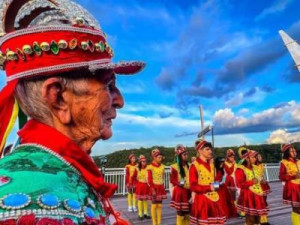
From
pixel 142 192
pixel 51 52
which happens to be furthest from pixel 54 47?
pixel 142 192

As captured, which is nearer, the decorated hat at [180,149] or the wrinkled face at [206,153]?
the wrinkled face at [206,153]

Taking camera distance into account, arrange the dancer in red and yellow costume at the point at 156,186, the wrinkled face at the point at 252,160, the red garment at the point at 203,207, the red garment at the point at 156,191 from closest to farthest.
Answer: the red garment at the point at 203,207 < the wrinkled face at the point at 252,160 < the dancer in red and yellow costume at the point at 156,186 < the red garment at the point at 156,191

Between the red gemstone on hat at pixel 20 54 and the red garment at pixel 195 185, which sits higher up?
the red gemstone on hat at pixel 20 54

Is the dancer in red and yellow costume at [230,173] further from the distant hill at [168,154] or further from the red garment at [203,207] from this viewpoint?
the distant hill at [168,154]

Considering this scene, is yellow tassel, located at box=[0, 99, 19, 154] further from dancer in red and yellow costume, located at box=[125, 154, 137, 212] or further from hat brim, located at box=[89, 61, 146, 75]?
dancer in red and yellow costume, located at box=[125, 154, 137, 212]

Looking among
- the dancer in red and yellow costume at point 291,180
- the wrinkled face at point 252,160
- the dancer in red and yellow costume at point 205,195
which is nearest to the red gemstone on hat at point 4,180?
the dancer in red and yellow costume at point 205,195

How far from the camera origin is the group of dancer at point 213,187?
274 inches

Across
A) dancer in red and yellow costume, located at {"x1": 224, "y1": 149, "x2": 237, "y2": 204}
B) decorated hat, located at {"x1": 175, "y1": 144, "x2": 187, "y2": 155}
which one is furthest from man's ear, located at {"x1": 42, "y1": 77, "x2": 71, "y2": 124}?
dancer in red and yellow costume, located at {"x1": 224, "y1": 149, "x2": 237, "y2": 204}

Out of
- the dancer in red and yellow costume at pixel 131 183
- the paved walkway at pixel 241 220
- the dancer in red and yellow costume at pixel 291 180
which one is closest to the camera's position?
the dancer in red and yellow costume at pixel 291 180

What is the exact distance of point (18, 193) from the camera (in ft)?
2.55

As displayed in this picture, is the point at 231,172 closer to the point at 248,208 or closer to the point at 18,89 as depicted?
the point at 248,208

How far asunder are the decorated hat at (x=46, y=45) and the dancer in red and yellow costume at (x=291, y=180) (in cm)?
839

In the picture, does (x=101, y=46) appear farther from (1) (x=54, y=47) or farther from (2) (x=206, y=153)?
(2) (x=206, y=153)

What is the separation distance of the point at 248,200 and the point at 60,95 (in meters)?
7.83
